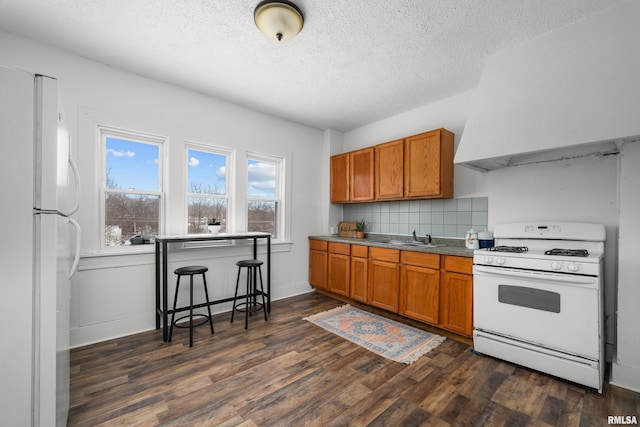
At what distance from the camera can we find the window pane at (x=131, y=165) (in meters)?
2.87

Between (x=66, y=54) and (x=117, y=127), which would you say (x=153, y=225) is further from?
(x=66, y=54)

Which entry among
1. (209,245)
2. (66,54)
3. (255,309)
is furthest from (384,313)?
(66,54)

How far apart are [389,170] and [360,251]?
1.17 m

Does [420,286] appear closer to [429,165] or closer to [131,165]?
[429,165]

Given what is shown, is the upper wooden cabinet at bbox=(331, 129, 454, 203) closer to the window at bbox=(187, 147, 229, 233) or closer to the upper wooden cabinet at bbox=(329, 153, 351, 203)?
the upper wooden cabinet at bbox=(329, 153, 351, 203)

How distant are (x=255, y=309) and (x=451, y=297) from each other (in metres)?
2.31

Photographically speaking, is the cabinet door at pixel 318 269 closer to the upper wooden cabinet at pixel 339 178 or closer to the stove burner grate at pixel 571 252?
the upper wooden cabinet at pixel 339 178

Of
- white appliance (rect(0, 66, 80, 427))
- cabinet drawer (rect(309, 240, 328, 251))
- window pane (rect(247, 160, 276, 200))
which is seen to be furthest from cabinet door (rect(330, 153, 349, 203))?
white appliance (rect(0, 66, 80, 427))

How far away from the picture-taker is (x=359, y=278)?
3.69 meters

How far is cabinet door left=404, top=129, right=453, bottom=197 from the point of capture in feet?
10.4

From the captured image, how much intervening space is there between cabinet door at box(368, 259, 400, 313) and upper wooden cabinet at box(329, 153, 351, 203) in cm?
127

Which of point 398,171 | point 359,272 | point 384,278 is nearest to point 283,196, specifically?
point 359,272

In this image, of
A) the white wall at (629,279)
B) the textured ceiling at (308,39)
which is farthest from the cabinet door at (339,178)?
the white wall at (629,279)

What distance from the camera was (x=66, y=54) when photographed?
253 cm
